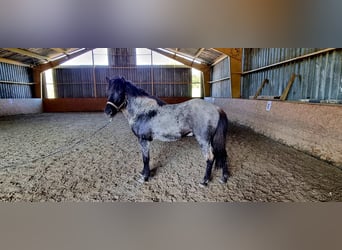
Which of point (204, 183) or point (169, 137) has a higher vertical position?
point (169, 137)

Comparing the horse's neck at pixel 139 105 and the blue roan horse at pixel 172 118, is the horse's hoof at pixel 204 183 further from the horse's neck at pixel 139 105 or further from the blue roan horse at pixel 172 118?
the horse's neck at pixel 139 105

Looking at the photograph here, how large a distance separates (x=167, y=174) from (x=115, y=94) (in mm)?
788

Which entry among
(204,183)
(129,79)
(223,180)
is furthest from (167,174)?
(129,79)

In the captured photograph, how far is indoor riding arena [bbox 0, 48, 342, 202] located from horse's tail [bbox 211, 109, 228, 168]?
0.13 m

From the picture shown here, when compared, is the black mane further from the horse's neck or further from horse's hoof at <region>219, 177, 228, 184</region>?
horse's hoof at <region>219, 177, 228, 184</region>

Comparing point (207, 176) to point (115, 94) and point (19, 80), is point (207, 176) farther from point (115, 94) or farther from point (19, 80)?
point (19, 80)

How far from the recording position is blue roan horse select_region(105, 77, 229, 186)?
1199mm

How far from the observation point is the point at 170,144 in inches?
89.2

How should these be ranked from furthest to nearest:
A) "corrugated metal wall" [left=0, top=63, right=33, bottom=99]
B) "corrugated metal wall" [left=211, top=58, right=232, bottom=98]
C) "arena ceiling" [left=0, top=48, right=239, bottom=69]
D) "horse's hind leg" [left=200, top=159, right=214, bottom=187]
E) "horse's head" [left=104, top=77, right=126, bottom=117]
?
1. "corrugated metal wall" [left=0, top=63, right=33, bottom=99]
2. "corrugated metal wall" [left=211, top=58, right=232, bottom=98]
3. "horse's hind leg" [left=200, top=159, right=214, bottom=187]
4. "horse's head" [left=104, top=77, right=126, bottom=117]
5. "arena ceiling" [left=0, top=48, right=239, bottom=69]

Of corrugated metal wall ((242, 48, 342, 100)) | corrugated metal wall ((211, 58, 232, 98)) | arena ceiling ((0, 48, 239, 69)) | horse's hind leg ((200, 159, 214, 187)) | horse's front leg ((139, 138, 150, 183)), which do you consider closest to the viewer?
arena ceiling ((0, 48, 239, 69))

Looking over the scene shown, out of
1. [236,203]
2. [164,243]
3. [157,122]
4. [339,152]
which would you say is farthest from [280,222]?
[339,152]

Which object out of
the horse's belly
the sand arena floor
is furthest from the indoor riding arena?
the horse's belly
